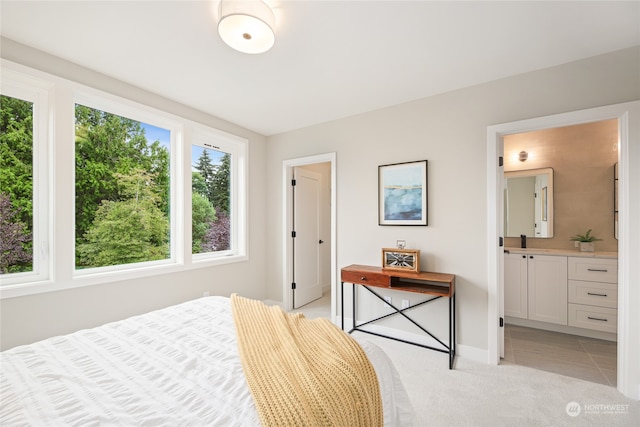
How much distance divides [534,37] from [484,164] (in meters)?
0.98

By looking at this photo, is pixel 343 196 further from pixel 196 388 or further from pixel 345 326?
pixel 196 388

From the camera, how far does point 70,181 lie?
2.14m

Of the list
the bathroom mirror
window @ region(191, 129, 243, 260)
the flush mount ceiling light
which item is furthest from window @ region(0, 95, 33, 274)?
the bathroom mirror

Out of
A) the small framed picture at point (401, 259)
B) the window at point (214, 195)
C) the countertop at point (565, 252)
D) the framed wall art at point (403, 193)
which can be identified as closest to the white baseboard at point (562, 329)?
the countertop at point (565, 252)

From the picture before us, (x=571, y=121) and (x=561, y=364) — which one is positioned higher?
(x=571, y=121)

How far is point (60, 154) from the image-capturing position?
2094 millimetres

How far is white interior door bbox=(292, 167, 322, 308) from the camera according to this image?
3986 mm

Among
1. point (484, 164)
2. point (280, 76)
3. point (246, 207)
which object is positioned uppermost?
point (280, 76)

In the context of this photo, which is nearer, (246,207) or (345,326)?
(345,326)

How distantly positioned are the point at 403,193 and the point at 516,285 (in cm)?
186

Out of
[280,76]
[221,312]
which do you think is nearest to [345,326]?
[221,312]

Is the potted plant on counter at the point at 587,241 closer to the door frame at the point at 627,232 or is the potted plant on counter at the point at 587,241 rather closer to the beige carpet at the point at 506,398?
the door frame at the point at 627,232

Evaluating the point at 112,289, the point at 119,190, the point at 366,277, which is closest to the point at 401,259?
the point at 366,277

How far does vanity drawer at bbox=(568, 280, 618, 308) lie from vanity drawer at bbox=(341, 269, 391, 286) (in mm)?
2139
